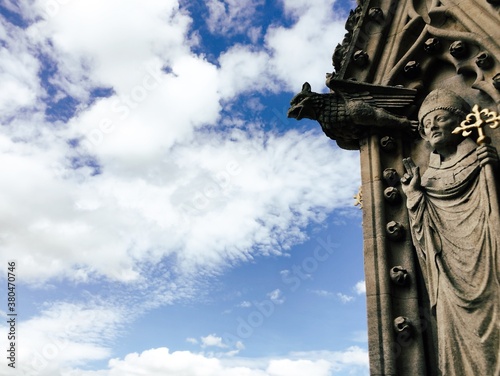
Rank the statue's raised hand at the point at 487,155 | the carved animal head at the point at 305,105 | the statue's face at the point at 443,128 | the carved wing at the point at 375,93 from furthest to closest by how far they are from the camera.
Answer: the carved animal head at the point at 305,105
the carved wing at the point at 375,93
the statue's face at the point at 443,128
the statue's raised hand at the point at 487,155

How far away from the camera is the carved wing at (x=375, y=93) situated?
7.69 metres

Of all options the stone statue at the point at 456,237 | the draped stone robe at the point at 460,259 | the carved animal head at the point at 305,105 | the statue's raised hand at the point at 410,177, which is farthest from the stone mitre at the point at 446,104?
the carved animal head at the point at 305,105

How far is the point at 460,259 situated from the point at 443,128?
5.62 ft

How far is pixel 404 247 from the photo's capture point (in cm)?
701

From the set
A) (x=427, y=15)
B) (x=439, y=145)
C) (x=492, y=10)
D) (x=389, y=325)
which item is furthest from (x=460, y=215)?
(x=427, y=15)

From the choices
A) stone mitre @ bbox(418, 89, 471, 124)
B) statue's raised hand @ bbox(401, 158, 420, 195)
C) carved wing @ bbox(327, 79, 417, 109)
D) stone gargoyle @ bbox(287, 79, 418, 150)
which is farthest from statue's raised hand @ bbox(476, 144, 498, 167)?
carved wing @ bbox(327, 79, 417, 109)

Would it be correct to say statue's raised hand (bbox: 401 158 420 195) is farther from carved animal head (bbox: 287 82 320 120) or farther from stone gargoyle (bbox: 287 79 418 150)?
carved animal head (bbox: 287 82 320 120)

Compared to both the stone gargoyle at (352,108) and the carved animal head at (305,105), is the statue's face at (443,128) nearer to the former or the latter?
the stone gargoyle at (352,108)

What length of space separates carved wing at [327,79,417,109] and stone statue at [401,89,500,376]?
→ 68 centimetres

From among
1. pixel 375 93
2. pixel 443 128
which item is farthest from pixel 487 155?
pixel 375 93

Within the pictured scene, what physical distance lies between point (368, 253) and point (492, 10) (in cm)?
362

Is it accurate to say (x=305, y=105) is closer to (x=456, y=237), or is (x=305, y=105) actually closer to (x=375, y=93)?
(x=375, y=93)

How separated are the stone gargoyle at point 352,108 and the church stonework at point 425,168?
0.05 feet

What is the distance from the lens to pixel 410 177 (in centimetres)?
687
